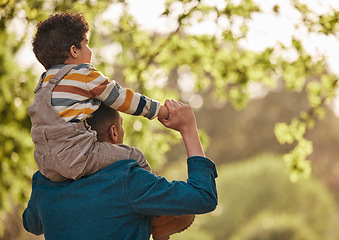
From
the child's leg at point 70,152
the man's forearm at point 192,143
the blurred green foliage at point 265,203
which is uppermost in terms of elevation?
the blurred green foliage at point 265,203

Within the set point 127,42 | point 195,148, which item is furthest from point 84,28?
point 127,42

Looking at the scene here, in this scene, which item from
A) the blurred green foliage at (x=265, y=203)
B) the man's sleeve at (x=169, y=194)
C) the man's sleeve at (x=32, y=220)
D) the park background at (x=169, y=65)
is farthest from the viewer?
the blurred green foliage at (x=265, y=203)

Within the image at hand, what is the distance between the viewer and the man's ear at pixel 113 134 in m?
1.62

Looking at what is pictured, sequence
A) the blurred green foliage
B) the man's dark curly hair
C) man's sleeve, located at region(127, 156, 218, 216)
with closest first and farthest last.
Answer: man's sleeve, located at region(127, 156, 218, 216), the man's dark curly hair, the blurred green foliage

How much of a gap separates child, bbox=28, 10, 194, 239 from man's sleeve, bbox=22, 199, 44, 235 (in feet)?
0.78

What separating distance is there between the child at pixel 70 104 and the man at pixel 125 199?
5 cm

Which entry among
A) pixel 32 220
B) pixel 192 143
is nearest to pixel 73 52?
pixel 192 143

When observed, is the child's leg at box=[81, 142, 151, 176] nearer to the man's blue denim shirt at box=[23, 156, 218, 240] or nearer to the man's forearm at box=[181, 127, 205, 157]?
the man's blue denim shirt at box=[23, 156, 218, 240]

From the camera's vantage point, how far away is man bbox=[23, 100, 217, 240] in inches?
57.9

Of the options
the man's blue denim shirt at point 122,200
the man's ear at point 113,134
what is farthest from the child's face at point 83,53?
the man's blue denim shirt at point 122,200

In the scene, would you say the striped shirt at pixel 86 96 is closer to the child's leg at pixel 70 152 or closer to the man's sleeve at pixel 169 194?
the child's leg at pixel 70 152

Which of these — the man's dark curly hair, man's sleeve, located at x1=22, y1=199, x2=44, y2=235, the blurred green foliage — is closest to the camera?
the man's dark curly hair

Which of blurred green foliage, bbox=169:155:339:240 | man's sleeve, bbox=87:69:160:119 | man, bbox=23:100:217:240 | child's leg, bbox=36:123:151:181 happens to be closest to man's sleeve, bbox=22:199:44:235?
man, bbox=23:100:217:240

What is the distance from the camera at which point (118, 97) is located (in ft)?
5.07
